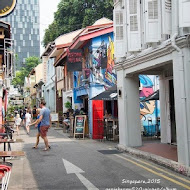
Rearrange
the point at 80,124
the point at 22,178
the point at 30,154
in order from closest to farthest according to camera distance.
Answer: the point at 22,178
the point at 30,154
the point at 80,124

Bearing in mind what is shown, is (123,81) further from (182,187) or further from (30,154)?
(182,187)

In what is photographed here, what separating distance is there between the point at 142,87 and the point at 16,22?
150463 millimetres

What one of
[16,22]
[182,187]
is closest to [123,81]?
[182,187]

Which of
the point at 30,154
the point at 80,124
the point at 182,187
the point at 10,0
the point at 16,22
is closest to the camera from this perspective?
the point at 182,187

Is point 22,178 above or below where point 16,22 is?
below

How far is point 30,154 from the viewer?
1047 centimetres

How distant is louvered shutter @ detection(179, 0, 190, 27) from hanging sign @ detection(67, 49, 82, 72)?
10.00 m

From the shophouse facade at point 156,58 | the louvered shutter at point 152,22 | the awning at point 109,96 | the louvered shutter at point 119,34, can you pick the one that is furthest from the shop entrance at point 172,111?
the louvered shutter at point 152,22

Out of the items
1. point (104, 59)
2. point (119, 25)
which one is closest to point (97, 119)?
point (104, 59)

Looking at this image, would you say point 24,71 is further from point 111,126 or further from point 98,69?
point 111,126

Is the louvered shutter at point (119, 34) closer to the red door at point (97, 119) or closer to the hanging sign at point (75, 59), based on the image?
the red door at point (97, 119)

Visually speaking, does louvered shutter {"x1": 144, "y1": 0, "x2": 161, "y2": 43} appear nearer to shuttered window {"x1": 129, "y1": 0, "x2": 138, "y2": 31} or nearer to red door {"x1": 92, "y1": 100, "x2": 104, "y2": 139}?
shuttered window {"x1": 129, "y1": 0, "x2": 138, "y2": 31}

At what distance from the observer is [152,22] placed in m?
8.09

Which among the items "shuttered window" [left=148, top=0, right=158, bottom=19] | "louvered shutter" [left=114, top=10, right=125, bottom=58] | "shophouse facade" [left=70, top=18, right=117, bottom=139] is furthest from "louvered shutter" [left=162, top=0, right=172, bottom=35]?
"shophouse facade" [left=70, top=18, right=117, bottom=139]
